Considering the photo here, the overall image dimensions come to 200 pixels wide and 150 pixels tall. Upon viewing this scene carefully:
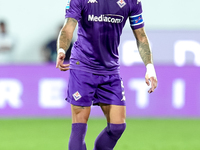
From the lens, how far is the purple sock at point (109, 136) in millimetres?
4855

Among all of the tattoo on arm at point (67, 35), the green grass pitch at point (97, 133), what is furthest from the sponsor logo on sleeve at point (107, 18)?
the green grass pitch at point (97, 133)

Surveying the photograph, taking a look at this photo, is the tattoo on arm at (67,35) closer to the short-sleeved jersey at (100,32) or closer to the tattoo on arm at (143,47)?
the short-sleeved jersey at (100,32)

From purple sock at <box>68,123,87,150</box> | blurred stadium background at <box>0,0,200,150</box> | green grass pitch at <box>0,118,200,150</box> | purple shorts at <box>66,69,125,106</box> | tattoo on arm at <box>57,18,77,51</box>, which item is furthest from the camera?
blurred stadium background at <box>0,0,200,150</box>

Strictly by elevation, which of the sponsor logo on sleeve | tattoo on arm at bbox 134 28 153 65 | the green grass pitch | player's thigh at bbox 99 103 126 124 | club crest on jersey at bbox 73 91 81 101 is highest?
the sponsor logo on sleeve

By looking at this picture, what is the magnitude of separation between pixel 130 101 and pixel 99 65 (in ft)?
16.6

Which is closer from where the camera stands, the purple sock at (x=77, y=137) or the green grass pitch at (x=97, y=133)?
the purple sock at (x=77, y=137)

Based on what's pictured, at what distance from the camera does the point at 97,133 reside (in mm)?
7980

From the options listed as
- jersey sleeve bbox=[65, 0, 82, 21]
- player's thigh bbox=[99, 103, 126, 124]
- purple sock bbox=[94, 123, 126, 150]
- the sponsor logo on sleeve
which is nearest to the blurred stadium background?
purple sock bbox=[94, 123, 126, 150]

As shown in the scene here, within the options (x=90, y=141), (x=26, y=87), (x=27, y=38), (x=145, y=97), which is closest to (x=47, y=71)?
(x=26, y=87)

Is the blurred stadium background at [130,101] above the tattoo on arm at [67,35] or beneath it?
beneath

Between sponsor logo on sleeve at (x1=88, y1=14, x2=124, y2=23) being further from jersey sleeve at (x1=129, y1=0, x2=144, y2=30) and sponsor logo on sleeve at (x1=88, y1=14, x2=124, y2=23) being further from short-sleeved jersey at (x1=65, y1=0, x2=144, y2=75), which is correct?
jersey sleeve at (x1=129, y1=0, x2=144, y2=30)

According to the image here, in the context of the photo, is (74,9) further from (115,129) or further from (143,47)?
(115,129)

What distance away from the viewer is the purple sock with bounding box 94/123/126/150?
15.9ft

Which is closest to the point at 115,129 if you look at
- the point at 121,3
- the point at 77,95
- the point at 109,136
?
the point at 109,136
